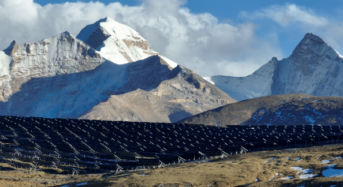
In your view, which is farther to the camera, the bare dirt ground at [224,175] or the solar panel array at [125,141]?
the solar panel array at [125,141]

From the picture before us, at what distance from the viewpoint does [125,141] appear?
130 meters

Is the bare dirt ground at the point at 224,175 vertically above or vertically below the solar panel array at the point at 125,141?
below

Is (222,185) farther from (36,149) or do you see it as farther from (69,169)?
(36,149)

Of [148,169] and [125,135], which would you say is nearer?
[148,169]

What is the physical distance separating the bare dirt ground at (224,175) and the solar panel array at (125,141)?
6541 millimetres

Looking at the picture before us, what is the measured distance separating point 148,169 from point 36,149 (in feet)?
102

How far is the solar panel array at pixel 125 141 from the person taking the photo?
102 metres

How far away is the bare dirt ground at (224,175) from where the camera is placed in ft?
241

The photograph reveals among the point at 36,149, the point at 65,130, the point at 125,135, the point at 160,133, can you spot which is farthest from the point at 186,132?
the point at 36,149

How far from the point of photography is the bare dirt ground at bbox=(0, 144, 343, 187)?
73375 millimetres

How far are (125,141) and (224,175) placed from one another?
5694cm

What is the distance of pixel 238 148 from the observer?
106 meters

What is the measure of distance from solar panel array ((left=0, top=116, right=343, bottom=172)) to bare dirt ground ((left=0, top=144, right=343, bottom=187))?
6.54m

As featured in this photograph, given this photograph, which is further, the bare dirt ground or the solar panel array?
the solar panel array
